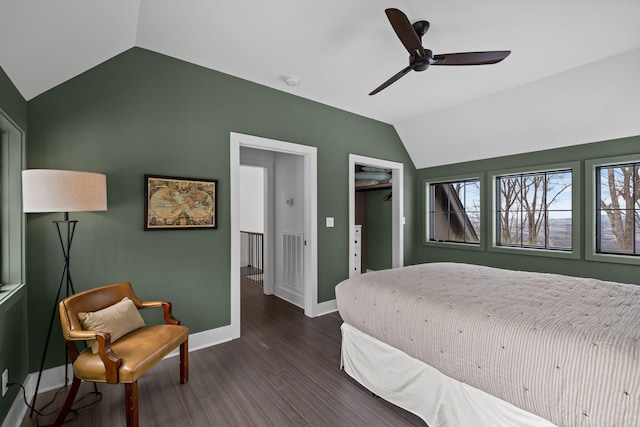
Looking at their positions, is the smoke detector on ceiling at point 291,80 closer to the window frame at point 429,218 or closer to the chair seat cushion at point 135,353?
the chair seat cushion at point 135,353

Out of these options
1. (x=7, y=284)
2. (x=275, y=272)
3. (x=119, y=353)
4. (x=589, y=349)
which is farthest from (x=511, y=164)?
(x=7, y=284)

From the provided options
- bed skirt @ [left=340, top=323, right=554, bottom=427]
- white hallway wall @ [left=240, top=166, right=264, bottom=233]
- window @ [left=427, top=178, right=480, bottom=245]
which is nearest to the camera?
bed skirt @ [left=340, top=323, right=554, bottom=427]

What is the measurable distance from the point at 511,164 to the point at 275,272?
3.84m

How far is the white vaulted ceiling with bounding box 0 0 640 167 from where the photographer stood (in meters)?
1.93

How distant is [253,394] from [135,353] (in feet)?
2.87

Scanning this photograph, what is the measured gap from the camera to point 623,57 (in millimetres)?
2676

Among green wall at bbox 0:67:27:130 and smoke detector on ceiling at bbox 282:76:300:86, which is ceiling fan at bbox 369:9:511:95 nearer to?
smoke detector on ceiling at bbox 282:76:300:86

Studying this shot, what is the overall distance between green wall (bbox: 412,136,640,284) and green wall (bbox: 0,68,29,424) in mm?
4929

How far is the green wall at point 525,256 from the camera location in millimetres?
3254

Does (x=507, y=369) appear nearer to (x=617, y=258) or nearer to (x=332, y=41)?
(x=332, y=41)

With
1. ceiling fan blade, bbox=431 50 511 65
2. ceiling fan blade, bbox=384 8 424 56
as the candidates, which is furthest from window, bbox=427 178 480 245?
ceiling fan blade, bbox=384 8 424 56

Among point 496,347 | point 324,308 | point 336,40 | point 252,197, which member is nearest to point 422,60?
point 336,40

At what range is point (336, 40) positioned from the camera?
2.51 m

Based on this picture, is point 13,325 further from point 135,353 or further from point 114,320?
point 135,353
